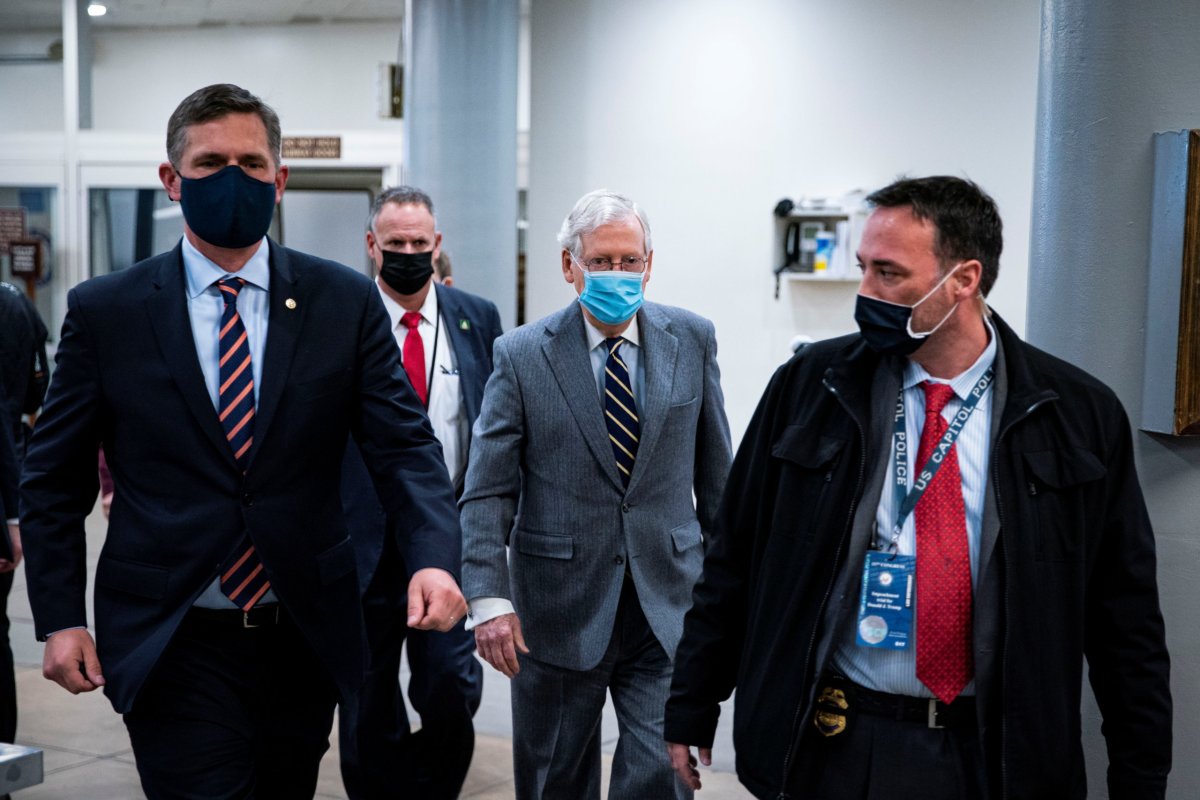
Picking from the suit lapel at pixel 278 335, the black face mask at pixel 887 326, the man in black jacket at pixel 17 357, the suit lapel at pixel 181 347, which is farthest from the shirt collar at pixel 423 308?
the black face mask at pixel 887 326

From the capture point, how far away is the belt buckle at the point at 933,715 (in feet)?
7.78

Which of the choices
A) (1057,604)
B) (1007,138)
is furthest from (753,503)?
(1007,138)

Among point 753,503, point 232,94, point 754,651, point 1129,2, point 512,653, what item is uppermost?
point 1129,2

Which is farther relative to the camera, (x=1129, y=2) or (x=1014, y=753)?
(x=1129, y=2)

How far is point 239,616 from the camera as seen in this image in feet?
9.23

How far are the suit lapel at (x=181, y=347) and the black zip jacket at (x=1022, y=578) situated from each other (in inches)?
41.8

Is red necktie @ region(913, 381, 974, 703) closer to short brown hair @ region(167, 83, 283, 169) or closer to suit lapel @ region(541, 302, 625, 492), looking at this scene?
suit lapel @ region(541, 302, 625, 492)

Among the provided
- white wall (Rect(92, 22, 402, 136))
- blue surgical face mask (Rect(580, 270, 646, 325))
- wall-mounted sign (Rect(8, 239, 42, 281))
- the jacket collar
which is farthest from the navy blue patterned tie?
wall-mounted sign (Rect(8, 239, 42, 281))

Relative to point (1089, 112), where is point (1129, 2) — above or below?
above

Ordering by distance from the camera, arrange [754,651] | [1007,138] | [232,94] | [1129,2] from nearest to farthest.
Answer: [754,651] → [232,94] → [1129,2] → [1007,138]

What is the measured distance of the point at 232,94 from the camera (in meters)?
2.82

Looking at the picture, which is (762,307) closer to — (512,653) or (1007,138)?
(1007,138)

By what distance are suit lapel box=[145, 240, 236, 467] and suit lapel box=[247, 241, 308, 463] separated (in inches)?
3.5

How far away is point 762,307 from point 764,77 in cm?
138
